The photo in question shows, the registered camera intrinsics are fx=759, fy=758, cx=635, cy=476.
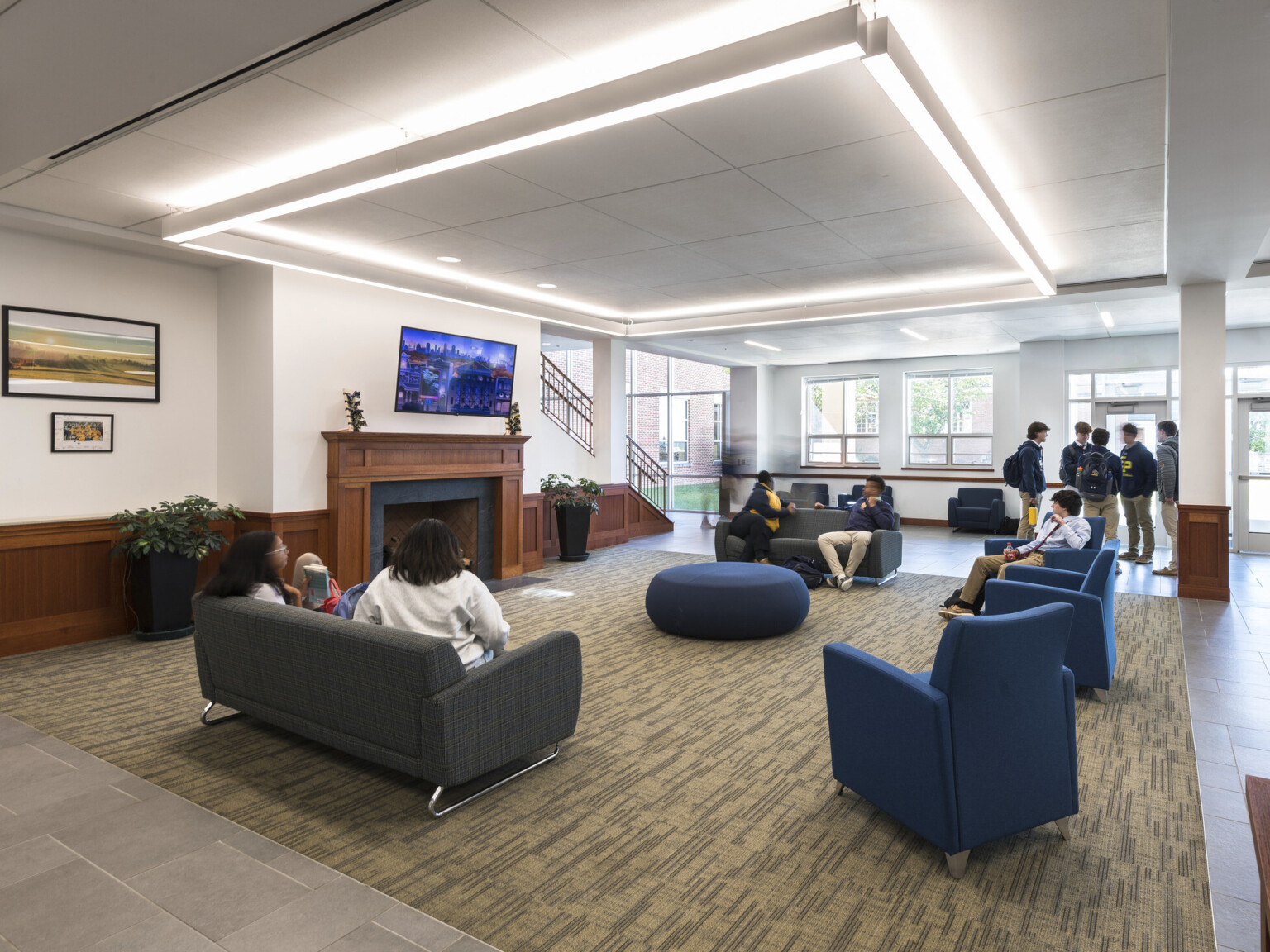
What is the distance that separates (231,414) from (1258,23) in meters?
6.92

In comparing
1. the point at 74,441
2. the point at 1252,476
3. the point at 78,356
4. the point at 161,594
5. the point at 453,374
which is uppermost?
the point at 453,374

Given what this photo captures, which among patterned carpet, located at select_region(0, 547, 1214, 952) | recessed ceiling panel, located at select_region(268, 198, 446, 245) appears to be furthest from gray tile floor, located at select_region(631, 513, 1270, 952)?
recessed ceiling panel, located at select_region(268, 198, 446, 245)

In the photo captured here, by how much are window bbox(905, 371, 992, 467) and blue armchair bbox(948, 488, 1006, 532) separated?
0.81 metres

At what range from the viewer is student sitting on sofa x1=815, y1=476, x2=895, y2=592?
7719 mm

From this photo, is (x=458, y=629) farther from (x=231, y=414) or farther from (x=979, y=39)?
(x=231, y=414)

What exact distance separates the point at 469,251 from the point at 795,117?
3.40m

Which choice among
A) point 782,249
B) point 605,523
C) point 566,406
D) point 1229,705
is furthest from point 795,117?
point 605,523

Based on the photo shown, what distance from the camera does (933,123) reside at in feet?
11.4

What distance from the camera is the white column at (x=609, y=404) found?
34.3 feet

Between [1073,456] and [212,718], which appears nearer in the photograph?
[212,718]

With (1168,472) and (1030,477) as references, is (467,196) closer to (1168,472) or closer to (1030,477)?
(1030,477)

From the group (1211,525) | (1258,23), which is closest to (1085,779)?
(1258,23)

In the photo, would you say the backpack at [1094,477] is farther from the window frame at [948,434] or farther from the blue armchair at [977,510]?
the window frame at [948,434]

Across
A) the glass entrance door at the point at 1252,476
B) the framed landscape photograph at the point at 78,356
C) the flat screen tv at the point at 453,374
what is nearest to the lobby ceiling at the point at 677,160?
the flat screen tv at the point at 453,374
